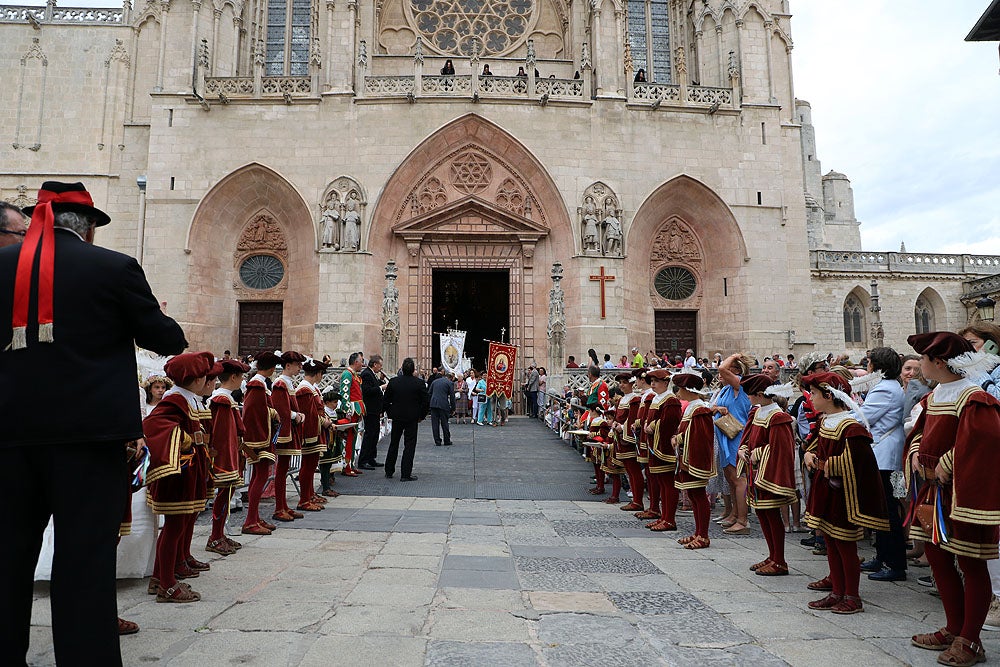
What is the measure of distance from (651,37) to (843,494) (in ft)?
76.8

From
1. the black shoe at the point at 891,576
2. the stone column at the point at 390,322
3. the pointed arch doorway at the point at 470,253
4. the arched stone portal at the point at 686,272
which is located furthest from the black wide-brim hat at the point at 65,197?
the arched stone portal at the point at 686,272

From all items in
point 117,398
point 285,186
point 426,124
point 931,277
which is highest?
point 426,124

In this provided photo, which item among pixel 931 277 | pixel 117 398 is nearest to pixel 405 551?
pixel 117 398

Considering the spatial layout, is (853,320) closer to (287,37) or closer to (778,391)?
(778,391)

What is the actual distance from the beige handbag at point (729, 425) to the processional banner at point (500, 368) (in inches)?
334

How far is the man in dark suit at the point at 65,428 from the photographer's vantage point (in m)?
2.32

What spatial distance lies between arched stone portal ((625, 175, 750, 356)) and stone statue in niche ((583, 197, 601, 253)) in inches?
44.6

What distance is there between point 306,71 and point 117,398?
23335mm

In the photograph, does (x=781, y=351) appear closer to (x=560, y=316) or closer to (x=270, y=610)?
(x=560, y=316)

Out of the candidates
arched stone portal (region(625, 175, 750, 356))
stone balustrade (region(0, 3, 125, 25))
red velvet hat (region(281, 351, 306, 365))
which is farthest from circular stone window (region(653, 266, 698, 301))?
stone balustrade (region(0, 3, 125, 25))

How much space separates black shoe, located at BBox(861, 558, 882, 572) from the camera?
5.05 metres

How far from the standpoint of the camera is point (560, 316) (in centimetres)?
1864

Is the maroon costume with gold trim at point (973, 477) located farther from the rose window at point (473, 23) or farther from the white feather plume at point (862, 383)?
the rose window at point (473, 23)

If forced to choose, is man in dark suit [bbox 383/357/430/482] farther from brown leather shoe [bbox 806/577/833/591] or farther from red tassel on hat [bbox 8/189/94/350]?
red tassel on hat [bbox 8/189/94/350]
